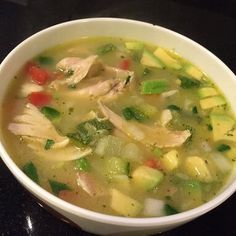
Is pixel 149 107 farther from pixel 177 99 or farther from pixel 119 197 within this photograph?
pixel 119 197

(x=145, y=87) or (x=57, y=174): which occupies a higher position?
(x=145, y=87)

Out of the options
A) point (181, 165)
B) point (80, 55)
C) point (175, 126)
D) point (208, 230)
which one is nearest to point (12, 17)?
point (80, 55)

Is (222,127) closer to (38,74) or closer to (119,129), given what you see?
(119,129)

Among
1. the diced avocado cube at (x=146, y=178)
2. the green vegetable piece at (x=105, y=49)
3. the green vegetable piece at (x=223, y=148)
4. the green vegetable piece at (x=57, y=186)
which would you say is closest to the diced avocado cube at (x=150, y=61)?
the green vegetable piece at (x=105, y=49)

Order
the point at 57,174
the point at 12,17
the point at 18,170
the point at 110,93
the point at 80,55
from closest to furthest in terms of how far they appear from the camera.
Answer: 1. the point at 18,170
2. the point at 57,174
3. the point at 110,93
4. the point at 80,55
5. the point at 12,17

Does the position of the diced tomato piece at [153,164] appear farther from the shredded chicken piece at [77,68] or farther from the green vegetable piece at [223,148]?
the shredded chicken piece at [77,68]

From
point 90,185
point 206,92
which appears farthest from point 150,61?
point 90,185
